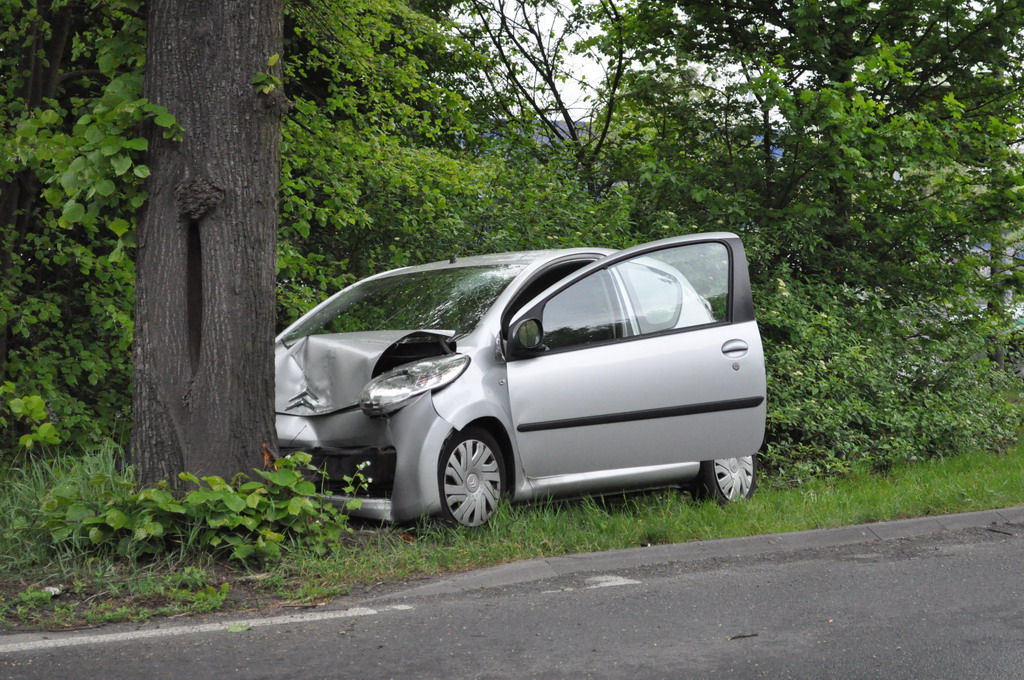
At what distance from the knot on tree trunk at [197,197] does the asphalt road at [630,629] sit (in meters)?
2.05

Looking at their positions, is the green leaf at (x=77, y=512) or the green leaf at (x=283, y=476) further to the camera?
the green leaf at (x=283, y=476)

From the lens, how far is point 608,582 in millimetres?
5129

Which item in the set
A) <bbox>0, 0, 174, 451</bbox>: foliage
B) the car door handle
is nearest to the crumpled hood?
<bbox>0, 0, 174, 451</bbox>: foliage

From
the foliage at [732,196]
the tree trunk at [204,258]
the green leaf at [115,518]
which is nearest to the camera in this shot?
the green leaf at [115,518]

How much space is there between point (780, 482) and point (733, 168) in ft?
13.8

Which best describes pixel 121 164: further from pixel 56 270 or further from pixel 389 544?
pixel 56 270

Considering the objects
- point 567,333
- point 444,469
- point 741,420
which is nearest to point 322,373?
point 444,469

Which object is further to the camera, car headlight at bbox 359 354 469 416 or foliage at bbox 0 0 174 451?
foliage at bbox 0 0 174 451

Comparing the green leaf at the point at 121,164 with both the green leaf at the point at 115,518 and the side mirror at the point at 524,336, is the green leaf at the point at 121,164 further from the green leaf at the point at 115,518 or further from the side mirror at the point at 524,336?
the side mirror at the point at 524,336

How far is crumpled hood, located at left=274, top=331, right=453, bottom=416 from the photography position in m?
6.01

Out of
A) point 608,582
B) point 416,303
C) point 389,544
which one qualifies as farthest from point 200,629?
point 416,303

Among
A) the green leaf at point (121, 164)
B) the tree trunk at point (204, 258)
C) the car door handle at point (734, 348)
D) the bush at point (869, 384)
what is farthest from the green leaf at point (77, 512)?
the bush at point (869, 384)

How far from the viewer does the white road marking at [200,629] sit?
3.97 m

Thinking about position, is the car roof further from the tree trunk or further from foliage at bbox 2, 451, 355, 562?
foliage at bbox 2, 451, 355, 562
